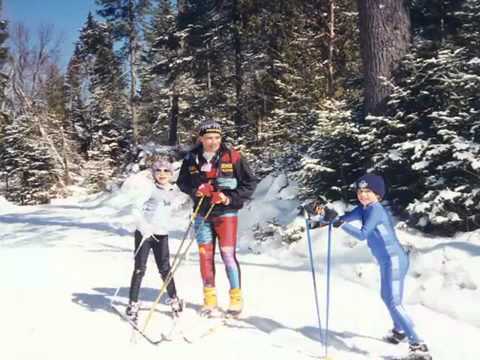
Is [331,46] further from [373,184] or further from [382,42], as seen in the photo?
[373,184]

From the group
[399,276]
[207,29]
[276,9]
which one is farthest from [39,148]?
[399,276]

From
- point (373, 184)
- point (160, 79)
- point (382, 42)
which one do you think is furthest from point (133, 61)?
point (373, 184)

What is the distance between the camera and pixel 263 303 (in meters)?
6.20

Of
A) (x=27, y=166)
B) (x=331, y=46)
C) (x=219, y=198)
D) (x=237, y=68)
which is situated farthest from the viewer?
(x=27, y=166)

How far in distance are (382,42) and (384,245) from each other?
5228 millimetres

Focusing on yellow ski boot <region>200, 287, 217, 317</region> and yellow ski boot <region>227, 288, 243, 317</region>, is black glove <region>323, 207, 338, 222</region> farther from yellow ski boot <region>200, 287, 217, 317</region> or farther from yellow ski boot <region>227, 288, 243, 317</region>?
yellow ski boot <region>200, 287, 217, 317</region>

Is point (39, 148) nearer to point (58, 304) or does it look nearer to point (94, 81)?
point (94, 81)

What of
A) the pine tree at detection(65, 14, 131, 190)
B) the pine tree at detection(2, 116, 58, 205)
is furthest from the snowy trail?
the pine tree at detection(65, 14, 131, 190)

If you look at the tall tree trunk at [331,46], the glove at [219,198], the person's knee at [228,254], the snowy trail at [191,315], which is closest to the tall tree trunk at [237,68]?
the tall tree trunk at [331,46]

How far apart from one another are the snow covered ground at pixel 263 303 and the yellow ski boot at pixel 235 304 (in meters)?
0.13

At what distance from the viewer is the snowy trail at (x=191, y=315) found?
14.9 ft

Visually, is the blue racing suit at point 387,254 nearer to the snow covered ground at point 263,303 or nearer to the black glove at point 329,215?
the black glove at point 329,215

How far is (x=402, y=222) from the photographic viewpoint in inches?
291

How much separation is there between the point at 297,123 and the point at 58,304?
28.6ft
